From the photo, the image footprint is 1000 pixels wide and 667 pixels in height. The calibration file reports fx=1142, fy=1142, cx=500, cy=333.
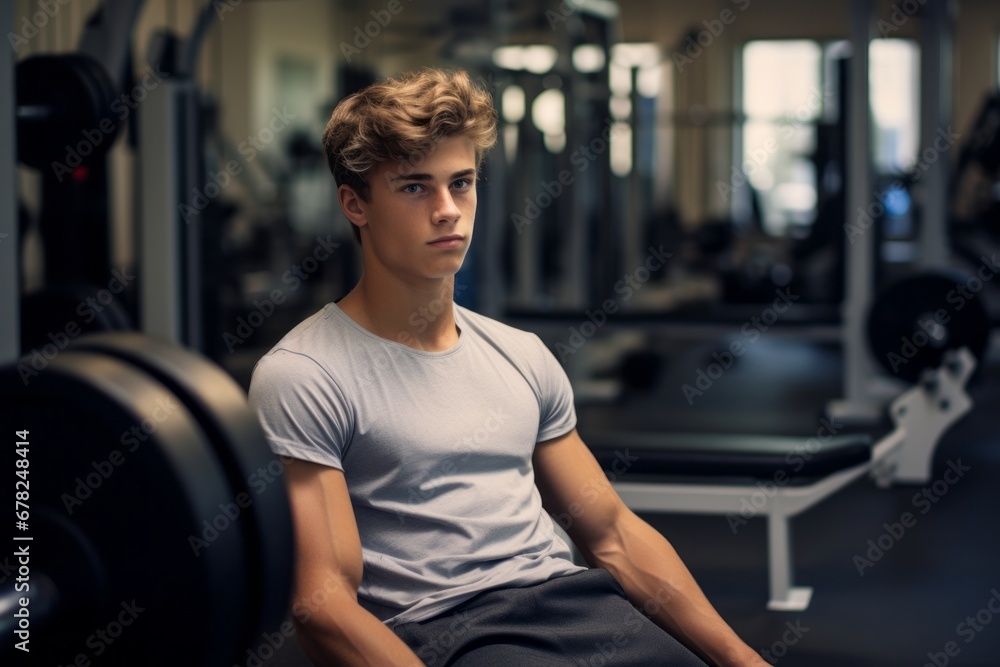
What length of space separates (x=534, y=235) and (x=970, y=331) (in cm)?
239

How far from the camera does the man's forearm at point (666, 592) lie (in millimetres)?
1179

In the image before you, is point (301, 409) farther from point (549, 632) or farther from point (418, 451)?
point (549, 632)

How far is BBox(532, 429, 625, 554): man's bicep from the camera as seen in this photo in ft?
4.00

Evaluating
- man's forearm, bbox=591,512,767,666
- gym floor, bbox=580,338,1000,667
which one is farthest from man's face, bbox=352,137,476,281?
gym floor, bbox=580,338,1000,667

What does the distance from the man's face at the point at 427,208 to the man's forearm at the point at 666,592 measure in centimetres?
36

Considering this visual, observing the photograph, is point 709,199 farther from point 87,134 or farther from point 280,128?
point 87,134

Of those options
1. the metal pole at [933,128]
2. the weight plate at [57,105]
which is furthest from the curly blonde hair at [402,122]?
the metal pole at [933,128]

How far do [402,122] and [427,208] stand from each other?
0.08 m

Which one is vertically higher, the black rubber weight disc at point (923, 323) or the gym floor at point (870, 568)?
the black rubber weight disc at point (923, 323)

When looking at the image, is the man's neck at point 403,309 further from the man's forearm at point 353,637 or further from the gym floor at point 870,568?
the gym floor at point 870,568

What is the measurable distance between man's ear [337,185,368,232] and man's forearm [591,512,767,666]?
43 cm

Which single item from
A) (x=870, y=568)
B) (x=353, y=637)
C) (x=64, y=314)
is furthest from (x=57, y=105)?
(x=870, y=568)

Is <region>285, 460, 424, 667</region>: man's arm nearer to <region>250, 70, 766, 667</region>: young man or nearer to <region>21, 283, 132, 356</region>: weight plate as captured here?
<region>250, 70, 766, 667</region>: young man

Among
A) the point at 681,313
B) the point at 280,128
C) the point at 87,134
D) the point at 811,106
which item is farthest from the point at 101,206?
the point at 811,106
